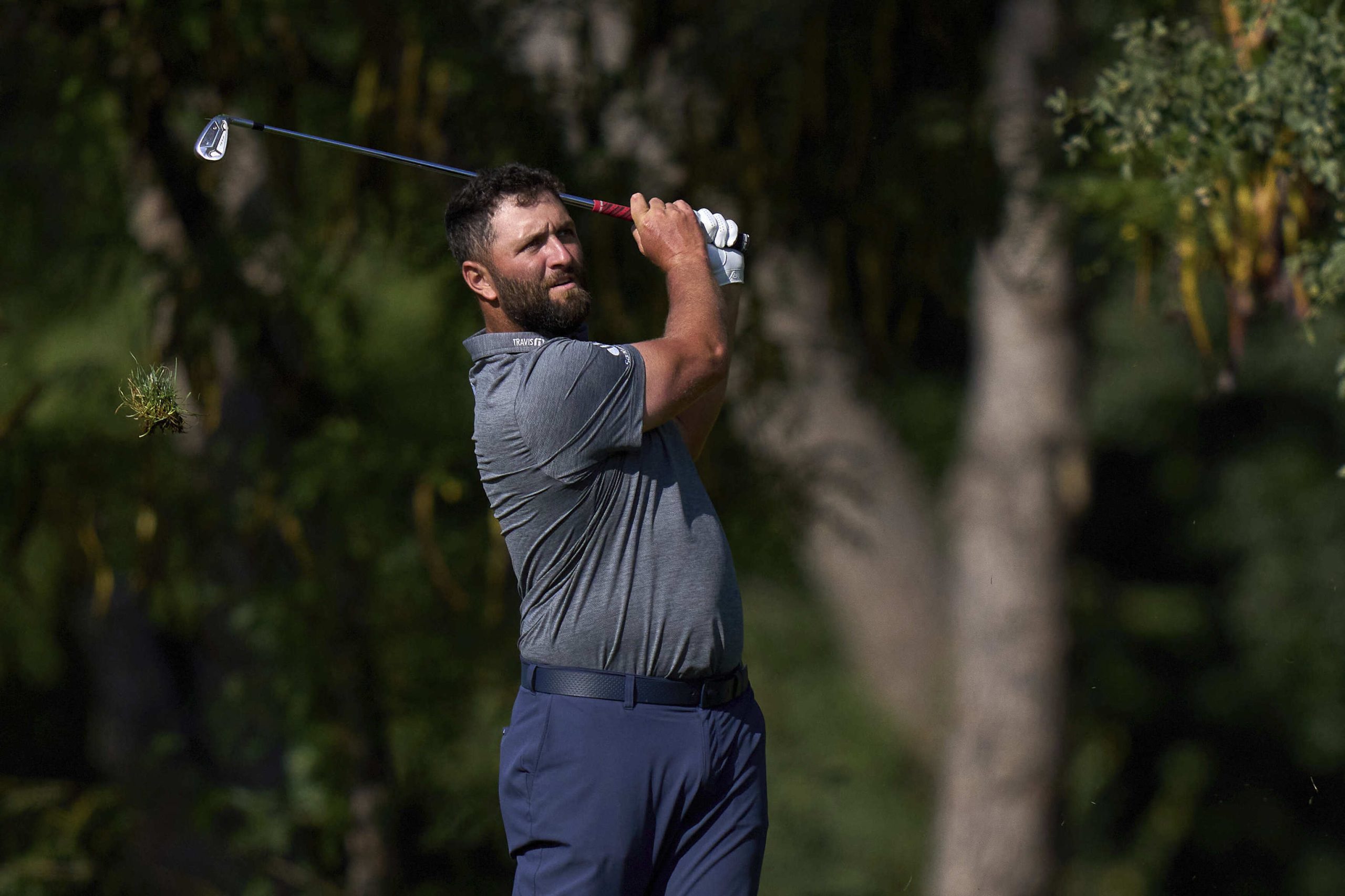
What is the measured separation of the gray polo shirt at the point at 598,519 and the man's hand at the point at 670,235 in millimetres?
217

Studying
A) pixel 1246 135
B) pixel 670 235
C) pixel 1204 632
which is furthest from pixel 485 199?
pixel 1204 632

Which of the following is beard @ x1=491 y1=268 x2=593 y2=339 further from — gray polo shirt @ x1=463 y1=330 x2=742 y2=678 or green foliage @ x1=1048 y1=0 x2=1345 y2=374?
green foliage @ x1=1048 y1=0 x2=1345 y2=374

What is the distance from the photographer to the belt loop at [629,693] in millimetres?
2725

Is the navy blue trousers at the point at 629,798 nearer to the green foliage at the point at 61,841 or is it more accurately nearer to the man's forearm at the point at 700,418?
the man's forearm at the point at 700,418

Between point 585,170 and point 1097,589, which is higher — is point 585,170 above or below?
above

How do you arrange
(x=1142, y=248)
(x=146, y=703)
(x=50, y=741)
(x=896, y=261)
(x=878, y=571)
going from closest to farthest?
(x=1142, y=248) → (x=896, y=261) → (x=146, y=703) → (x=878, y=571) → (x=50, y=741)

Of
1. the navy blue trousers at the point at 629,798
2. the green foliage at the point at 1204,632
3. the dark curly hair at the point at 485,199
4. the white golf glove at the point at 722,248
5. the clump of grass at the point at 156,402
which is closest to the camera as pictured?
the navy blue trousers at the point at 629,798

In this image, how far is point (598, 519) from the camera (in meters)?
2.80

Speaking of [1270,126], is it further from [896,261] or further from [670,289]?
[896,261]

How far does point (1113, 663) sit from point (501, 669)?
7780 millimetres

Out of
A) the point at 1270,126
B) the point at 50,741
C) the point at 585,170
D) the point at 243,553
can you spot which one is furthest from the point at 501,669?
the point at 50,741

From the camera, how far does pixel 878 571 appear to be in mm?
9680

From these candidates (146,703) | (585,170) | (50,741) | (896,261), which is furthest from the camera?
(50,741)

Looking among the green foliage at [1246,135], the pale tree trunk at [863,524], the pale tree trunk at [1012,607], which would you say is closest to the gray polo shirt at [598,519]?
the green foliage at [1246,135]
